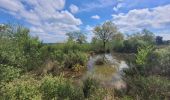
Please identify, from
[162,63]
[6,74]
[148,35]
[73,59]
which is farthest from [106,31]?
[6,74]

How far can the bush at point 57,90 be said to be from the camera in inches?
406

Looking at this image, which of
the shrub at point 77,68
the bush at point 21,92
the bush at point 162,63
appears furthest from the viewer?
the shrub at point 77,68

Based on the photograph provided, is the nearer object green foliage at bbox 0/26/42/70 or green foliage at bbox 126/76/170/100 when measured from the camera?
green foliage at bbox 126/76/170/100

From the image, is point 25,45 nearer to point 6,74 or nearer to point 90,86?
point 6,74

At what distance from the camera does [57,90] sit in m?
10.5

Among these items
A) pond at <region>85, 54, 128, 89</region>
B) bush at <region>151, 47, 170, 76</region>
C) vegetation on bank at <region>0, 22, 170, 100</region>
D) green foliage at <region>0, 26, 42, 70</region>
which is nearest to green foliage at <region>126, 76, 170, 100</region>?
vegetation on bank at <region>0, 22, 170, 100</region>

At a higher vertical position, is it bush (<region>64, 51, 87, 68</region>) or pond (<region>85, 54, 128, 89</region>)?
bush (<region>64, 51, 87, 68</region>)

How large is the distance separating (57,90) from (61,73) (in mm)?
4681

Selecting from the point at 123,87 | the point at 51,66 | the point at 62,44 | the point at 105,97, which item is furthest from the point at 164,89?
the point at 62,44

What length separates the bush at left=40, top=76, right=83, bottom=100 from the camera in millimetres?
10304

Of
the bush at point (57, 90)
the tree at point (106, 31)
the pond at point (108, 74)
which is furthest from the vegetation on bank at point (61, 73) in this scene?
the tree at point (106, 31)

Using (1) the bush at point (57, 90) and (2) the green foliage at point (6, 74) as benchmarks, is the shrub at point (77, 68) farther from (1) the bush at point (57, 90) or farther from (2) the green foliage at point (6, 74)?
(1) the bush at point (57, 90)

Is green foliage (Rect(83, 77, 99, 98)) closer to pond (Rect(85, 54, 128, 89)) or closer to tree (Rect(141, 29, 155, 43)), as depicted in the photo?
pond (Rect(85, 54, 128, 89))

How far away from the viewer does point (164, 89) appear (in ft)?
40.9
